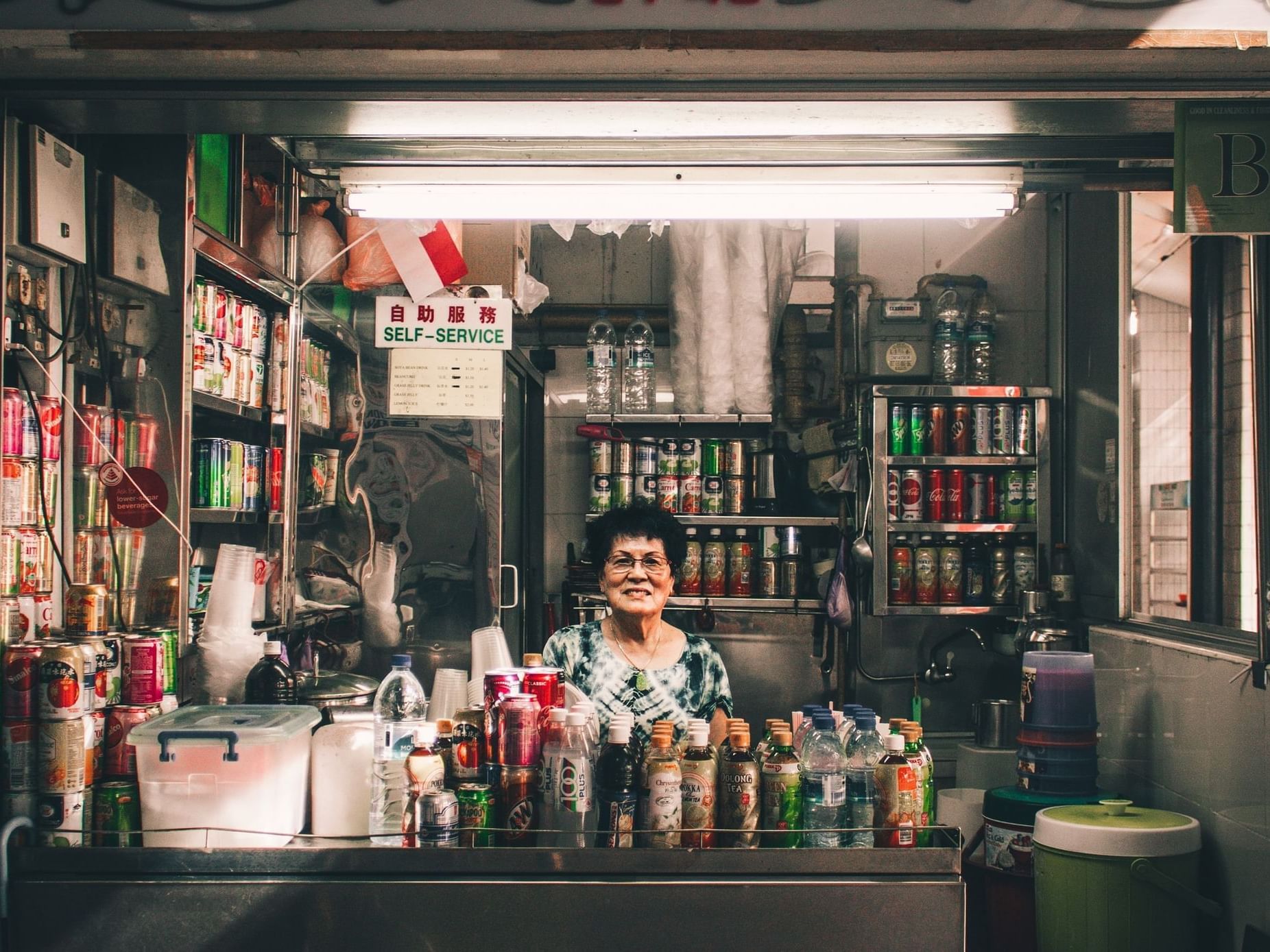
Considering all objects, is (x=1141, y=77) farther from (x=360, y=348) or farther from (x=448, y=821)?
(x=360, y=348)

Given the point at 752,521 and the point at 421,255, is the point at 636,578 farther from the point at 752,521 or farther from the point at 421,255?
the point at 752,521

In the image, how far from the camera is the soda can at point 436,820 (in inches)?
87.1

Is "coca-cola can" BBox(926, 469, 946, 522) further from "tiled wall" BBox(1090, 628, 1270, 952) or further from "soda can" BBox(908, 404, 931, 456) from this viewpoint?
"tiled wall" BBox(1090, 628, 1270, 952)

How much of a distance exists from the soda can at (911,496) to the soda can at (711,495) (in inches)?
34.6

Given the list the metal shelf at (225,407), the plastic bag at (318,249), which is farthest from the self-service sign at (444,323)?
the metal shelf at (225,407)

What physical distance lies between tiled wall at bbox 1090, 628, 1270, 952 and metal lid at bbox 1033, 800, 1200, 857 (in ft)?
0.44

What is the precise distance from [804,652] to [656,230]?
8.73 feet

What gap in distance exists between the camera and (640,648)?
366 cm

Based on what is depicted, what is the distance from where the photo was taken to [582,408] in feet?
19.5

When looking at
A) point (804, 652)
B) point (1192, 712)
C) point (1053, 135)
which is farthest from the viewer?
point (804, 652)

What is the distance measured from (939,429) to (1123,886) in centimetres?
266

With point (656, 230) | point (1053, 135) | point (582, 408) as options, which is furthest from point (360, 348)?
point (1053, 135)

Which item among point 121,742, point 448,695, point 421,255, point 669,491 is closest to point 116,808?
point 121,742

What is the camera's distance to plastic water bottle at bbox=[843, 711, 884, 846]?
2236 millimetres
